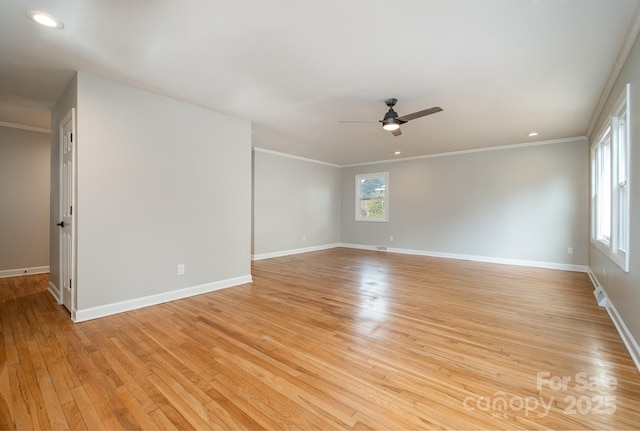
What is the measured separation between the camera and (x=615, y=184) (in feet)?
9.58

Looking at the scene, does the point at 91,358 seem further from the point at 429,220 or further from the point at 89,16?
the point at 429,220

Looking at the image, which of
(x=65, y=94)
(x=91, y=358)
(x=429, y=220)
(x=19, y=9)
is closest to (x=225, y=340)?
(x=91, y=358)

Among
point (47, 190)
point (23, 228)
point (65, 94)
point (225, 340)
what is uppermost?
point (65, 94)

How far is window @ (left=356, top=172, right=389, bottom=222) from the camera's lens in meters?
7.89

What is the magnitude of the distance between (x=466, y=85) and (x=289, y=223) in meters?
5.11

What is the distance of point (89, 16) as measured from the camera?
2.04 metres

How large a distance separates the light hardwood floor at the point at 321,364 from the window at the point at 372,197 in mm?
4394

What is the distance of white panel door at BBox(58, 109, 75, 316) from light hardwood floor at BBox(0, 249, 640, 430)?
31 centimetres

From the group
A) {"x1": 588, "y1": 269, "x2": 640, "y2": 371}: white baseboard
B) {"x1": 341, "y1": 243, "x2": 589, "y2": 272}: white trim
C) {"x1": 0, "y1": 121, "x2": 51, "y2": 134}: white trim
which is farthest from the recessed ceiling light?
{"x1": 341, "y1": 243, "x2": 589, "y2": 272}: white trim

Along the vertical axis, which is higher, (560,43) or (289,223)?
(560,43)

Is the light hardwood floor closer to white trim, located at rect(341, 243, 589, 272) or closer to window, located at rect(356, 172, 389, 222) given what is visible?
white trim, located at rect(341, 243, 589, 272)

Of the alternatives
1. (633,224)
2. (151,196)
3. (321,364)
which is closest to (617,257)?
(633,224)

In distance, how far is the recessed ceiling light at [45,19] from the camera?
1990 millimetres

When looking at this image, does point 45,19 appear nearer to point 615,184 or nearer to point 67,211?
point 67,211
